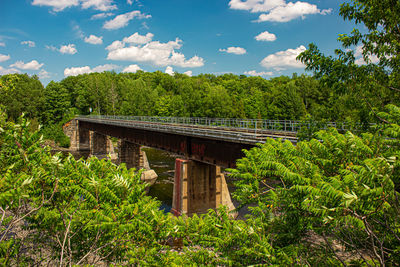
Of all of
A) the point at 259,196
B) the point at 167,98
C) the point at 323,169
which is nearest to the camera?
the point at 323,169

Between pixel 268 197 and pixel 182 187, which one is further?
pixel 182 187

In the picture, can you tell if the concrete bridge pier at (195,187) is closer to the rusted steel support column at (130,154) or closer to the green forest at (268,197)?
the green forest at (268,197)

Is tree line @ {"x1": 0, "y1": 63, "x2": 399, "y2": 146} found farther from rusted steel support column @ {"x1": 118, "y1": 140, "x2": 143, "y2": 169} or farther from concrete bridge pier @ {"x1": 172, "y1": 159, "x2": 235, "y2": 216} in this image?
concrete bridge pier @ {"x1": 172, "y1": 159, "x2": 235, "y2": 216}

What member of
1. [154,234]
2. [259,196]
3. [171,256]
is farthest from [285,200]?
[154,234]

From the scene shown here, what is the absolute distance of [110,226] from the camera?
23.0ft

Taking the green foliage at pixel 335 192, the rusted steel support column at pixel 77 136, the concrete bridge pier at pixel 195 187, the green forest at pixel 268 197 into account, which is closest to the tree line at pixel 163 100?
the rusted steel support column at pixel 77 136

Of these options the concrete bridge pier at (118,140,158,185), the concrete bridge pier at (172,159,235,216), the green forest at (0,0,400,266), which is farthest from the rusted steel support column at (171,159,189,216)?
the concrete bridge pier at (118,140,158,185)

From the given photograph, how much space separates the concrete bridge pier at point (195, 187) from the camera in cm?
2648

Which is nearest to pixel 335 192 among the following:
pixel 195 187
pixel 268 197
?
Answer: pixel 268 197

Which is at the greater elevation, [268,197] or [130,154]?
[268,197]

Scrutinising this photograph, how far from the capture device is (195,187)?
88.7ft

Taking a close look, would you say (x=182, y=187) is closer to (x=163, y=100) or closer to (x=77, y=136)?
(x=77, y=136)

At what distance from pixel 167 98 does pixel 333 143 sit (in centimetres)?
9561

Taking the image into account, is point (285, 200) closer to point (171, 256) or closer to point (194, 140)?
point (171, 256)
